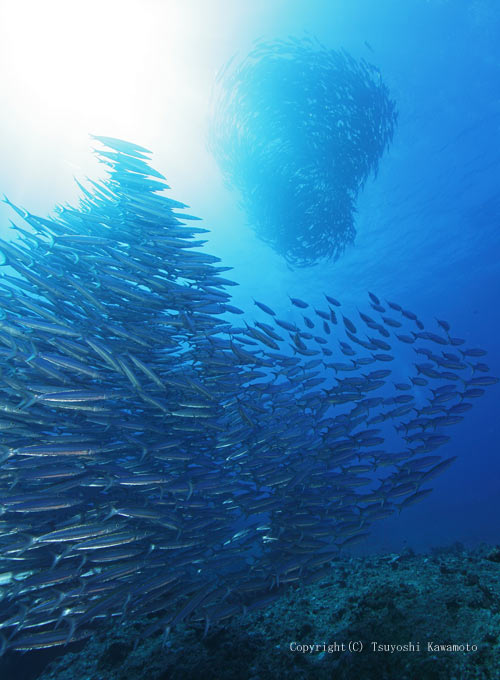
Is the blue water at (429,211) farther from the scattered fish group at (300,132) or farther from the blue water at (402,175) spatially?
the scattered fish group at (300,132)

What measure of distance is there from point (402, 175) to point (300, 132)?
8744 millimetres

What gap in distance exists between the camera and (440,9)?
37.3ft

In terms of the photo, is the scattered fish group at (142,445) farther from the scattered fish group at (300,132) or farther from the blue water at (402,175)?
the blue water at (402,175)

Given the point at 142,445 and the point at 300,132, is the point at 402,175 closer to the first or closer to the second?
the point at 300,132

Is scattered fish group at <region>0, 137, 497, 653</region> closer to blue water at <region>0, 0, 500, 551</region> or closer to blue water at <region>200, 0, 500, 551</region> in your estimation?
blue water at <region>0, 0, 500, 551</region>

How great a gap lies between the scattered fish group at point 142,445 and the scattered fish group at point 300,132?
7541 millimetres

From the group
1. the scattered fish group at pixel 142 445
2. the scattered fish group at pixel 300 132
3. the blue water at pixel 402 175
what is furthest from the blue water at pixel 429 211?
the scattered fish group at pixel 142 445

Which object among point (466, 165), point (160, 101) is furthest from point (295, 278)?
point (160, 101)

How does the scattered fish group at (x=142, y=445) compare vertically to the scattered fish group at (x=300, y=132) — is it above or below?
below

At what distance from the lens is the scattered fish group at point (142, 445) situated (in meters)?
4.67

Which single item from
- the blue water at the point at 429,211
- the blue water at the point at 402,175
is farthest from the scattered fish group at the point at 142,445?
the blue water at the point at 429,211

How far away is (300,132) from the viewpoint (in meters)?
13.0

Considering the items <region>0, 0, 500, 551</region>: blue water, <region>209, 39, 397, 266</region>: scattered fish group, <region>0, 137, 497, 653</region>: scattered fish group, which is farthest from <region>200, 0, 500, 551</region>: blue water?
<region>0, 137, 497, 653</region>: scattered fish group

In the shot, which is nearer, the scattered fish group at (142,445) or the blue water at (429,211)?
the scattered fish group at (142,445)
